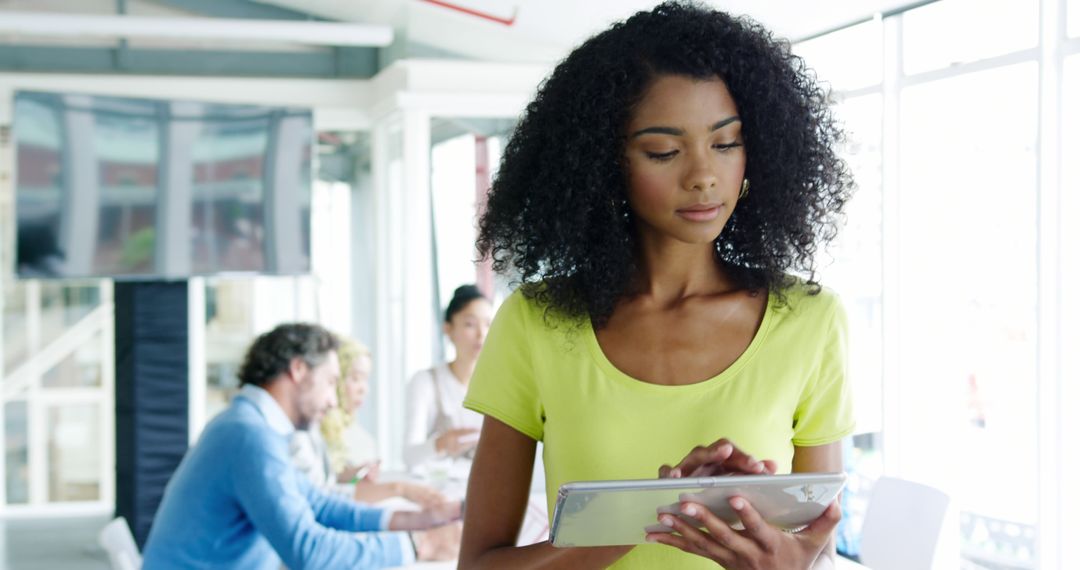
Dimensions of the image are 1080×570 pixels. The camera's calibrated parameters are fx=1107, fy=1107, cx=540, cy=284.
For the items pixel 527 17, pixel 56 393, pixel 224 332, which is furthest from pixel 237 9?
pixel 56 393

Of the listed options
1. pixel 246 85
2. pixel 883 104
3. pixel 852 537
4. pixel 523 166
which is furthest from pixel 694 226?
pixel 246 85

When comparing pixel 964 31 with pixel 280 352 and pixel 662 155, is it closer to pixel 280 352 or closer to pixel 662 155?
pixel 280 352

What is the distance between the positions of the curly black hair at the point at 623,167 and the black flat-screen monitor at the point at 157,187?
14.0 ft

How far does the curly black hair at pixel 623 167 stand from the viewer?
132 centimetres

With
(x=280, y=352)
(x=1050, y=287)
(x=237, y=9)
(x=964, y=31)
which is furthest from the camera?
(x=237, y=9)

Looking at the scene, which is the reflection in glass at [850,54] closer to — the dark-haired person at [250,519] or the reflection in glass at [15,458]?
the dark-haired person at [250,519]

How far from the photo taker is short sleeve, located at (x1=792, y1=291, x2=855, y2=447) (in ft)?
4.33

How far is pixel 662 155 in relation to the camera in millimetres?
1272

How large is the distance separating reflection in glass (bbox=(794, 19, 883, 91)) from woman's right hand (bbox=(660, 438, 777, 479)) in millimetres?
4543

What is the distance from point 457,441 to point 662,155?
2904 mm

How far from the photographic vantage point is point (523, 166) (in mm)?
1442

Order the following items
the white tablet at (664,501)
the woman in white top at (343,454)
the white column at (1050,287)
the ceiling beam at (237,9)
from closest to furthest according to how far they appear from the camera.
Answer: the white tablet at (664,501)
the woman in white top at (343,454)
the white column at (1050,287)
the ceiling beam at (237,9)

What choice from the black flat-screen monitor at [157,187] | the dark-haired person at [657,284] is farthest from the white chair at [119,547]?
the black flat-screen monitor at [157,187]

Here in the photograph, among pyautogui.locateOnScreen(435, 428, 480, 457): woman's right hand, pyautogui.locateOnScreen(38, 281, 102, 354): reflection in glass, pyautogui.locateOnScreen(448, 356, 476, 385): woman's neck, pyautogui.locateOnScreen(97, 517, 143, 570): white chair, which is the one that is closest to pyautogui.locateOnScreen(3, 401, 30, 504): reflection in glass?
pyautogui.locateOnScreen(38, 281, 102, 354): reflection in glass
